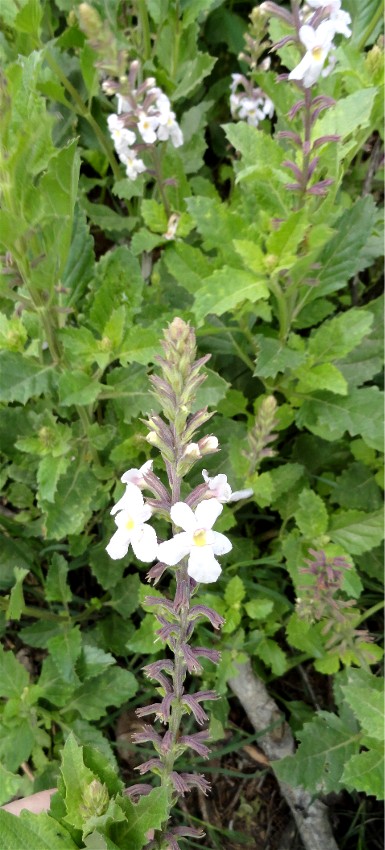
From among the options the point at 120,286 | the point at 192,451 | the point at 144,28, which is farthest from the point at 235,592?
the point at 144,28

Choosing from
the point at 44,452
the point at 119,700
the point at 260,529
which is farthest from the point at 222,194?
the point at 119,700

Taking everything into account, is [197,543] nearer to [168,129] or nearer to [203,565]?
[203,565]

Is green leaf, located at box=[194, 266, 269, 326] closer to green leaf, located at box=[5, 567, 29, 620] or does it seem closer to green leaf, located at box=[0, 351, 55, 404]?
green leaf, located at box=[0, 351, 55, 404]

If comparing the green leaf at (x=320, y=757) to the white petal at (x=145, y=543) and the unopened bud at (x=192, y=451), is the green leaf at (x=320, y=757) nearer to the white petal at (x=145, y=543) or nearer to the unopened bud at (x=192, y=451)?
the white petal at (x=145, y=543)

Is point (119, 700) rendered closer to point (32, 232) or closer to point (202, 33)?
point (32, 232)

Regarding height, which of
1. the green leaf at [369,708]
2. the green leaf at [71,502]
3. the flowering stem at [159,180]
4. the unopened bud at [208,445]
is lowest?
the green leaf at [369,708]

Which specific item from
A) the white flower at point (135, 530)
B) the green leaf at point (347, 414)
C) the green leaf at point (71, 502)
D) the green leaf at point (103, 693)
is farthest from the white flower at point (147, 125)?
the green leaf at point (103, 693)
